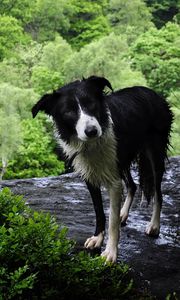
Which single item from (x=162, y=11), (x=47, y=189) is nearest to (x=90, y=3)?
(x=162, y=11)

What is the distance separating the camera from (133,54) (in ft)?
136

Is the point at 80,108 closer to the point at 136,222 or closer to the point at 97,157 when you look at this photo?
the point at 97,157

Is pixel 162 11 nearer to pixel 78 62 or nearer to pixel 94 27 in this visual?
pixel 94 27

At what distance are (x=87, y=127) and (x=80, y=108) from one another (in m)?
0.20

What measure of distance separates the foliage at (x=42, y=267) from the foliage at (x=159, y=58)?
114ft

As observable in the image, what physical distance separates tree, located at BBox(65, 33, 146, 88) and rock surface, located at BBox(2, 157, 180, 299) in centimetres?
2756

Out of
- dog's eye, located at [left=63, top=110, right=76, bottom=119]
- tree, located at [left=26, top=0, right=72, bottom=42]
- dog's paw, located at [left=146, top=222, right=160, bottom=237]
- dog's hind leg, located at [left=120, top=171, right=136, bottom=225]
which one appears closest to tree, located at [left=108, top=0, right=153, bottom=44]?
tree, located at [left=26, top=0, right=72, bottom=42]

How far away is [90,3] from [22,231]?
5616cm

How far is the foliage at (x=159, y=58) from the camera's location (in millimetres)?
38594

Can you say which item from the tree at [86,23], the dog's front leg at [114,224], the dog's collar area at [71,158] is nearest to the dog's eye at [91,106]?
the dog's collar area at [71,158]

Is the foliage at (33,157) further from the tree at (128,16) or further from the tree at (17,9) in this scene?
the tree at (128,16)

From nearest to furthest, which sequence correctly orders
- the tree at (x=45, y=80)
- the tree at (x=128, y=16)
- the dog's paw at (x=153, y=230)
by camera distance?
the dog's paw at (x=153, y=230), the tree at (x=45, y=80), the tree at (x=128, y=16)

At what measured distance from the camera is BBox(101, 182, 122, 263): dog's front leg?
4.42 metres

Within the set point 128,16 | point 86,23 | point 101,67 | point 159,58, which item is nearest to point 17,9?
point 86,23
